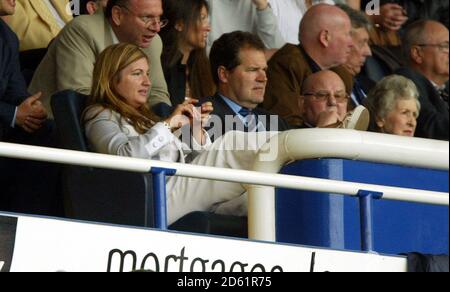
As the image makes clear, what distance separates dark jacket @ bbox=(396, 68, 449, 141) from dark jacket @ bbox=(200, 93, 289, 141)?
28.5 inches

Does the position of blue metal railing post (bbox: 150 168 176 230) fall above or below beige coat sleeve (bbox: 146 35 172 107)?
below

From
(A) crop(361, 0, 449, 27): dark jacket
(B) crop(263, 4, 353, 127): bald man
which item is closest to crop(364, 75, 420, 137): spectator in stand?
(B) crop(263, 4, 353, 127): bald man

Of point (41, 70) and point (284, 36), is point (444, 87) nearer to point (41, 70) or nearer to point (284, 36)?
point (284, 36)

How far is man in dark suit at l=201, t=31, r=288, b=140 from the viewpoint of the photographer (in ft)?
25.2

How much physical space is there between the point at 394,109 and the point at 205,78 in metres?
0.81

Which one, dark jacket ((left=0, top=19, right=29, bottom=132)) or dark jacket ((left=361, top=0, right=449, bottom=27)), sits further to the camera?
dark jacket ((left=361, top=0, right=449, bottom=27))

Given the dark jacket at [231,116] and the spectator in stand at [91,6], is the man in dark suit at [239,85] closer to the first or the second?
the dark jacket at [231,116]

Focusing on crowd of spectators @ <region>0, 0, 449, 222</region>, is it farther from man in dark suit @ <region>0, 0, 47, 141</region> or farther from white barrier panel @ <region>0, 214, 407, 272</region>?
white barrier panel @ <region>0, 214, 407, 272</region>

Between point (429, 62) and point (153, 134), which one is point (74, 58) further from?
point (429, 62)

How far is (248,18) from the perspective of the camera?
28.0ft

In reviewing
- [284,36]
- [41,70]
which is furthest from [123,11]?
[284,36]

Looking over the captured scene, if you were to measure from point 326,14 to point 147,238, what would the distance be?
228cm

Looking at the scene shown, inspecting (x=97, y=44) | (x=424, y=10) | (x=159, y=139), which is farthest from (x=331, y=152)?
(x=424, y=10)

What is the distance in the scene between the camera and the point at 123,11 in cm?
779
